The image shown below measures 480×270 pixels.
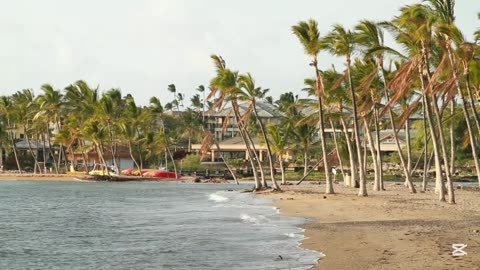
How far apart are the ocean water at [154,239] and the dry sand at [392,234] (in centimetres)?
75

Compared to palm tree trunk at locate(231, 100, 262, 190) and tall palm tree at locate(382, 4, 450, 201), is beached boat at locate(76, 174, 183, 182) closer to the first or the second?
palm tree trunk at locate(231, 100, 262, 190)

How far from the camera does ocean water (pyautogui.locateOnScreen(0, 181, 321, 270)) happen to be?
14.6m

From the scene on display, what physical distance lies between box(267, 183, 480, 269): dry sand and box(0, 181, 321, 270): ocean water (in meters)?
0.75

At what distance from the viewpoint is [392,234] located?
1659 centimetres

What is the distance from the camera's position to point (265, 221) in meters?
23.6

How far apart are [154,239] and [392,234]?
274 inches

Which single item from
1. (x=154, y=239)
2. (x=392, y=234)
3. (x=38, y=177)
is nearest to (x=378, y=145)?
(x=392, y=234)

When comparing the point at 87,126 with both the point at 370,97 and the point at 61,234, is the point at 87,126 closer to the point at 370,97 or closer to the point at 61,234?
the point at 370,97

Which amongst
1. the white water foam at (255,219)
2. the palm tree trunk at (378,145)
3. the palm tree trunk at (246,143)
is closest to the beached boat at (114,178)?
the palm tree trunk at (246,143)

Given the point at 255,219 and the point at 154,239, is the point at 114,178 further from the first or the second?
the point at 154,239

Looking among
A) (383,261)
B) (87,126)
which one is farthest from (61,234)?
(87,126)

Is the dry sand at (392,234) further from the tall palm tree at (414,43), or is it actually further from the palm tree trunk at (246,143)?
the palm tree trunk at (246,143)

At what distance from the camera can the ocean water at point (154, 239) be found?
14609 millimetres

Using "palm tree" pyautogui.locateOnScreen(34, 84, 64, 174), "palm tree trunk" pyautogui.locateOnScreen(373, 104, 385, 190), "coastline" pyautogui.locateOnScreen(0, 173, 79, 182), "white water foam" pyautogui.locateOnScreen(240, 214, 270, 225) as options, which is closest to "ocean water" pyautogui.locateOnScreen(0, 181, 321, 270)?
"white water foam" pyautogui.locateOnScreen(240, 214, 270, 225)
